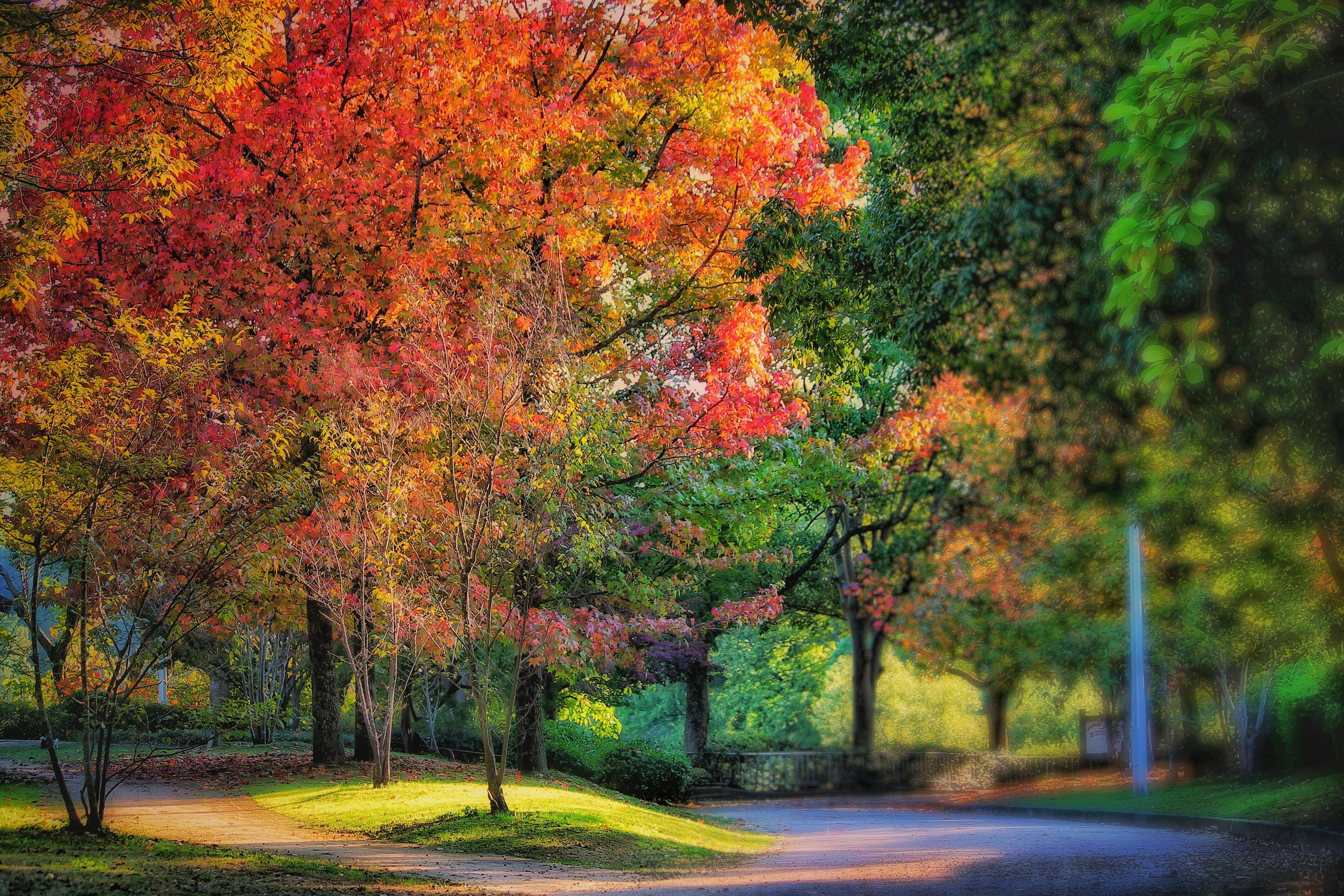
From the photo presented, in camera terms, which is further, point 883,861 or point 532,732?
point 532,732

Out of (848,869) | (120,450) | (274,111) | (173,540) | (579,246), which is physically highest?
(274,111)

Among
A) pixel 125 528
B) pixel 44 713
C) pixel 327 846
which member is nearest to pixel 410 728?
pixel 327 846

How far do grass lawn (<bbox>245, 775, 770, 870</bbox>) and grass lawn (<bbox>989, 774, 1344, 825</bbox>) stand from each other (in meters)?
4.58

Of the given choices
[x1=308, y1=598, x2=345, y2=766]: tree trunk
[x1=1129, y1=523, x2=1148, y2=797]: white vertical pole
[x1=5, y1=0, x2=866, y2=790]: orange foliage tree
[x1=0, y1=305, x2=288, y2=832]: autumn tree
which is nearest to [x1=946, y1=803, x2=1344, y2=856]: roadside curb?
[x1=1129, y1=523, x2=1148, y2=797]: white vertical pole

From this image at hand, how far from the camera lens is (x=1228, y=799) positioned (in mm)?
14742

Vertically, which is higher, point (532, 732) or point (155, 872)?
point (155, 872)

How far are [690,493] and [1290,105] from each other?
1145cm

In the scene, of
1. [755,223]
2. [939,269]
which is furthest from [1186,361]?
[755,223]

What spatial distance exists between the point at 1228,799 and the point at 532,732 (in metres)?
10.8

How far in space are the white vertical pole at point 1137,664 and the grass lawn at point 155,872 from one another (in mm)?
7717

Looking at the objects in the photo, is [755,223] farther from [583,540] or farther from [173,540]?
[173,540]

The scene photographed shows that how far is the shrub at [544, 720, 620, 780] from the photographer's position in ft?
71.0

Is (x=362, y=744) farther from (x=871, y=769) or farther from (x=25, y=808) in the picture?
(x=871, y=769)

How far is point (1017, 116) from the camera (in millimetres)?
8477
